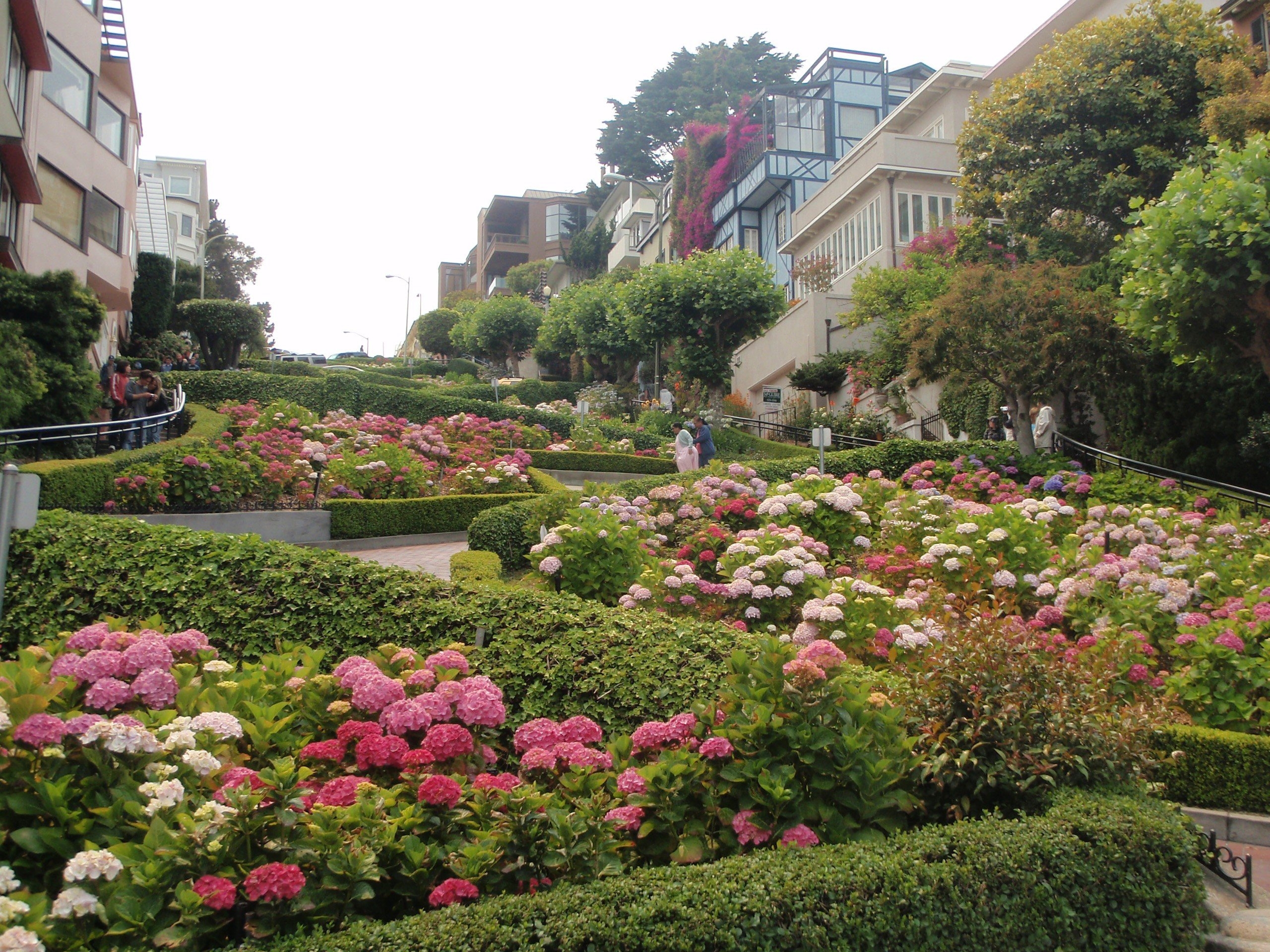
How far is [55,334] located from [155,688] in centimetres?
1276

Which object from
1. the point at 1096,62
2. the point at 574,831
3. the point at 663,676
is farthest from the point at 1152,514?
the point at 1096,62

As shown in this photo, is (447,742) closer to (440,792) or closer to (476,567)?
(440,792)

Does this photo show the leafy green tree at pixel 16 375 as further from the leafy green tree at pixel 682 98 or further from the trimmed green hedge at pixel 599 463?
the leafy green tree at pixel 682 98

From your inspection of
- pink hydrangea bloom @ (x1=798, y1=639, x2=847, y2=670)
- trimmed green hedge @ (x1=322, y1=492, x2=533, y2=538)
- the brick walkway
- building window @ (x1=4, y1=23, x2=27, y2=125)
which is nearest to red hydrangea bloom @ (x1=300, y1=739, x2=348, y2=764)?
pink hydrangea bloom @ (x1=798, y1=639, x2=847, y2=670)

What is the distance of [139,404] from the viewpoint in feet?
56.5

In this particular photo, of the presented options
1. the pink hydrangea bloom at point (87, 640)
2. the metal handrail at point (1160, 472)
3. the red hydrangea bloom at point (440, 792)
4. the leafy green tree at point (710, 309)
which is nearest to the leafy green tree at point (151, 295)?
the leafy green tree at point (710, 309)

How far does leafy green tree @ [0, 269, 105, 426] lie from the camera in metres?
14.2

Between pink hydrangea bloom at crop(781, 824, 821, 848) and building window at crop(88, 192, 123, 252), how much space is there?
2373 cm

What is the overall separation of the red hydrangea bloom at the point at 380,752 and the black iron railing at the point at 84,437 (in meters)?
9.82

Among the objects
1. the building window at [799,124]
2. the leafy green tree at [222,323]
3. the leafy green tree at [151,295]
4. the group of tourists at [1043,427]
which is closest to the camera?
the group of tourists at [1043,427]

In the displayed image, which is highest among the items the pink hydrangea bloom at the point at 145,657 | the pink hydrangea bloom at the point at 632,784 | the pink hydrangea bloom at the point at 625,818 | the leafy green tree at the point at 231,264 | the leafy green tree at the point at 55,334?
the leafy green tree at the point at 231,264

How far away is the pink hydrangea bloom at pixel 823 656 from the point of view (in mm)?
4078

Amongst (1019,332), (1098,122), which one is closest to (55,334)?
(1019,332)

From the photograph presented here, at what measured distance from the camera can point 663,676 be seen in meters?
4.87
